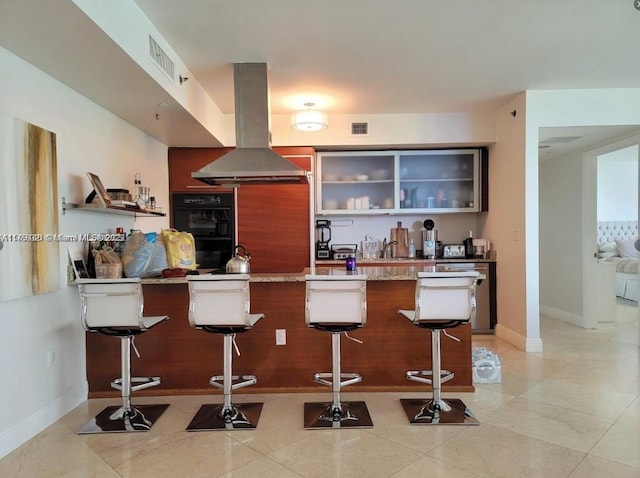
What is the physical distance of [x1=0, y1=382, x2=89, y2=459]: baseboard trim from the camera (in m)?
2.33

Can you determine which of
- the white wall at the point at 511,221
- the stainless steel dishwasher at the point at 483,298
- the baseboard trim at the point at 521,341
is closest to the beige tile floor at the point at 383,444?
the baseboard trim at the point at 521,341

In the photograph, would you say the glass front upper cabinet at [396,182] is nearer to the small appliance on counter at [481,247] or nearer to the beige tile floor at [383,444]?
the small appliance on counter at [481,247]

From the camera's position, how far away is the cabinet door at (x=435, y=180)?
520 centimetres

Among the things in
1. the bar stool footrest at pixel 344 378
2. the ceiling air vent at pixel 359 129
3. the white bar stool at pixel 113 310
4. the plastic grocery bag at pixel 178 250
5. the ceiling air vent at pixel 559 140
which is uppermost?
the ceiling air vent at pixel 359 129

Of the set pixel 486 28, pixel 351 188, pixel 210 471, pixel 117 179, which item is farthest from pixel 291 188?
pixel 210 471

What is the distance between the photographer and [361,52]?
320cm

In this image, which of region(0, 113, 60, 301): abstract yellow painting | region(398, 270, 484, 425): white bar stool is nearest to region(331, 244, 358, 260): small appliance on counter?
region(398, 270, 484, 425): white bar stool

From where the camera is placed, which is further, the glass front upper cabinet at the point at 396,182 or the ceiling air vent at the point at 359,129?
the glass front upper cabinet at the point at 396,182

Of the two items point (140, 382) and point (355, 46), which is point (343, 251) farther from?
point (140, 382)

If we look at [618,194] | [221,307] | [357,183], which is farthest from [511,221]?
[618,194]

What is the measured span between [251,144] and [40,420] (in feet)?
8.27

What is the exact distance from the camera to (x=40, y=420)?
2.59 m

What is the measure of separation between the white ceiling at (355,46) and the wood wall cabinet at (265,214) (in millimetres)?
684

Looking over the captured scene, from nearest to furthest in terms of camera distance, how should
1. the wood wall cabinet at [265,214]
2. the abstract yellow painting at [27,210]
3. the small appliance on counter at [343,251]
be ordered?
the abstract yellow painting at [27,210]
the wood wall cabinet at [265,214]
the small appliance on counter at [343,251]
